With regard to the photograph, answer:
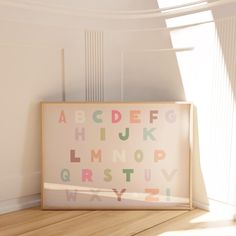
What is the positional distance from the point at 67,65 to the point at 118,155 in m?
0.63

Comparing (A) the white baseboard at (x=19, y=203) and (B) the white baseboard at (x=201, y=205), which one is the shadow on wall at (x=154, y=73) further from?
(A) the white baseboard at (x=19, y=203)

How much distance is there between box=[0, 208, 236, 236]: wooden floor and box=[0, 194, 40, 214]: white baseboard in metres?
0.04

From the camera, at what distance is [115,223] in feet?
6.05

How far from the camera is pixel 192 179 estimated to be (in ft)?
6.82

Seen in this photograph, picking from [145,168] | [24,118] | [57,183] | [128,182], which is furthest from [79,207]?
[24,118]

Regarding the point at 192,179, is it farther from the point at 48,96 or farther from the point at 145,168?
the point at 48,96

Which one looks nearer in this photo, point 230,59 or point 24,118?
point 230,59

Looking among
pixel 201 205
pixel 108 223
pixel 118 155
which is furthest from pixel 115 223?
pixel 201 205

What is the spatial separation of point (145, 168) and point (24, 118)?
78 centimetres

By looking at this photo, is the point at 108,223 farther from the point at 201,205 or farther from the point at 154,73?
the point at 154,73

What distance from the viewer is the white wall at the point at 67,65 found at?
1.95m

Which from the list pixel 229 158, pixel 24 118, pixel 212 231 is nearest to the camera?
pixel 212 231

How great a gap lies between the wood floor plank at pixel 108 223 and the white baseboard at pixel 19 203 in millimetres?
329

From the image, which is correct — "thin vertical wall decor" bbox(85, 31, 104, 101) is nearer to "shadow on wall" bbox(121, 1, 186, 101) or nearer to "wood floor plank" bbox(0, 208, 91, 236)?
"shadow on wall" bbox(121, 1, 186, 101)
